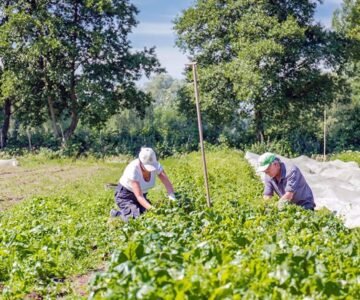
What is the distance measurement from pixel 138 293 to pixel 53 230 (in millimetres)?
4807

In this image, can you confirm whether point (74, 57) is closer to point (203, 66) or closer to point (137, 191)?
point (203, 66)

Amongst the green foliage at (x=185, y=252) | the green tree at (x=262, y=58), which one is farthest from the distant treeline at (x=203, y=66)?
the green foliage at (x=185, y=252)

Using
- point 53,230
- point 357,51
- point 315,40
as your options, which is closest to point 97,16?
point 315,40

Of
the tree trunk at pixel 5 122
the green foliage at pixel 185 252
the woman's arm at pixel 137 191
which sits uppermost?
the tree trunk at pixel 5 122

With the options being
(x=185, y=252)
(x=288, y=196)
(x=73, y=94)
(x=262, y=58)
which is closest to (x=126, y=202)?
(x=288, y=196)

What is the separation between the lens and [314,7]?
86.3ft

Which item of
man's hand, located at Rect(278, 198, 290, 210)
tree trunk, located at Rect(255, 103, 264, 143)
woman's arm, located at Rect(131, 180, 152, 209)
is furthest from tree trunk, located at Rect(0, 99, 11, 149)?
man's hand, located at Rect(278, 198, 290, 210)

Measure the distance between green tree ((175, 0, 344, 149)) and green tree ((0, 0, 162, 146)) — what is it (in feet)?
9.19

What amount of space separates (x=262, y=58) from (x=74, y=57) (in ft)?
28.2

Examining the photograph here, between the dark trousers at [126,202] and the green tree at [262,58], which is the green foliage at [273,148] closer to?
the green tree at [262,58]

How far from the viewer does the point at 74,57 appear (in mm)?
25938

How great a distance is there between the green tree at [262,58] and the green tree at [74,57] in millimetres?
2802

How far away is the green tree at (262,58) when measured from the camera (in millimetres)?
24219

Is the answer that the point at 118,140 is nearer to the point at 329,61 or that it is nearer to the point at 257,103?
the point at 257,103
